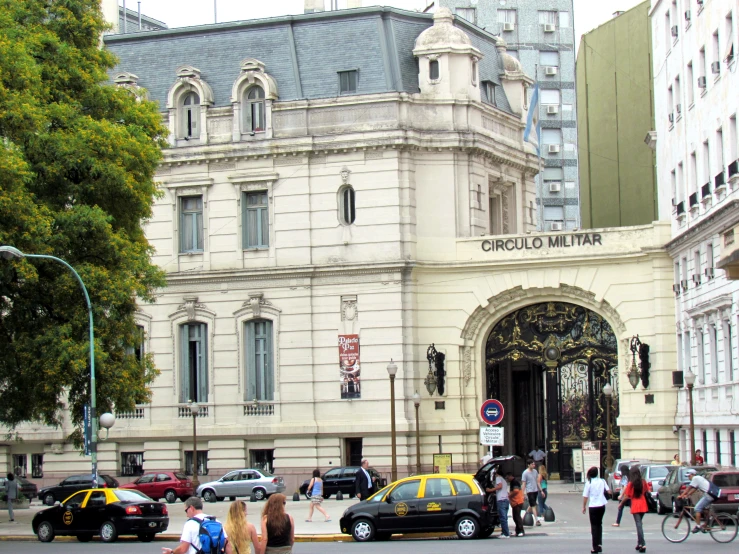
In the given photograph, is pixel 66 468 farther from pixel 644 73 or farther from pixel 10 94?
pixel 644 73

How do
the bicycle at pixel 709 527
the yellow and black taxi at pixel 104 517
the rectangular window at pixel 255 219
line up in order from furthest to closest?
the rectangular window at pixel 255 219 → the yellow and black taxi at pixel 104 517 → the bicycle at pixel 709 527

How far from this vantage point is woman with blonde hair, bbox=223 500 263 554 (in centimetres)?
1834

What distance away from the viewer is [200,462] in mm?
54656

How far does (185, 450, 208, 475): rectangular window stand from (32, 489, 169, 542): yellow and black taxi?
19210mm

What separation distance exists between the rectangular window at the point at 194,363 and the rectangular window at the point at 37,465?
6.95 metres

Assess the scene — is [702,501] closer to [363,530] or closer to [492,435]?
[492,435]

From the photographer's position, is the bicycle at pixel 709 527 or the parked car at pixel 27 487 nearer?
the bicycle at pixel 709 527

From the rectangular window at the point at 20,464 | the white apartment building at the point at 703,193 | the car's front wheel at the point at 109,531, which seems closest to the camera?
the car's front wheel at the point at 109,531

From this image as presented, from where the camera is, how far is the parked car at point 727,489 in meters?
31.2

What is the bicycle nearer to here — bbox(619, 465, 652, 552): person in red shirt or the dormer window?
bbox(619, 465, 652, 552): person in red shirt

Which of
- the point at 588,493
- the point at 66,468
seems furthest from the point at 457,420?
the point at 588,493

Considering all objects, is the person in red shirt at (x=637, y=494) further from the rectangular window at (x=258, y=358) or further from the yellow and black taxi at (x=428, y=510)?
the rectangular window at (x=258, y=358)

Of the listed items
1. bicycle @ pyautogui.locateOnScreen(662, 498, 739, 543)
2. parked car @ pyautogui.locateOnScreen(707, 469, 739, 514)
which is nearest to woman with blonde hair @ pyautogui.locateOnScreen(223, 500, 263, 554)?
bicycle @ pyautogui.locateOnScreen(662, 498, 739, 543)

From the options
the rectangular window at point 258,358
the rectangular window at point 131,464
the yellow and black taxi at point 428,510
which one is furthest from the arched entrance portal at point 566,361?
the yellow and black taxi at point 428,510
